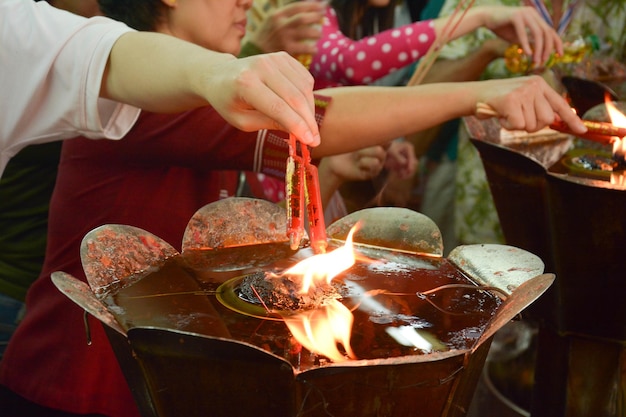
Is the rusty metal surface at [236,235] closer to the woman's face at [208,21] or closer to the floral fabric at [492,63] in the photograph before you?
Result: the woman's face at [208,21]

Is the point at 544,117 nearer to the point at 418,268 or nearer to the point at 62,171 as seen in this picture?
the point at 418,268

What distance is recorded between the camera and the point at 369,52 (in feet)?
10.6

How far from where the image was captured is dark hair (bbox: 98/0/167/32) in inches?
80.4

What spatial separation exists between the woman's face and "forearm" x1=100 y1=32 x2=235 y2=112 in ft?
1.70

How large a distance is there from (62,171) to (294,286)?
1044mm

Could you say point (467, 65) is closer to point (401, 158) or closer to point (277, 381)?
point (401, 158)

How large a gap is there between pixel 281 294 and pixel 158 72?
548mm

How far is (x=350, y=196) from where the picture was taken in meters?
3.74

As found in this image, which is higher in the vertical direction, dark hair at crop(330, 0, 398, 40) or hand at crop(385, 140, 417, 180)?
dark hair at crop(330, 0, 398, 40)

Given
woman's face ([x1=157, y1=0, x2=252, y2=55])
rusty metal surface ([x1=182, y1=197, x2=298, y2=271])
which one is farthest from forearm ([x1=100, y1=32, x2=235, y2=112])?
woman's face ([x1=157, y1=0, x2=252, y2=55])

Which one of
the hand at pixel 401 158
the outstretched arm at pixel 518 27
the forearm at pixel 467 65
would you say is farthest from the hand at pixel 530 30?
the hand at pixel 401 158

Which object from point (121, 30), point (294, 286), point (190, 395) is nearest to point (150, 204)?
point (121, 30)

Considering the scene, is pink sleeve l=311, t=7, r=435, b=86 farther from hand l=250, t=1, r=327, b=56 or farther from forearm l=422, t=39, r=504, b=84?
hand l=250, t=1, r=327, b=56

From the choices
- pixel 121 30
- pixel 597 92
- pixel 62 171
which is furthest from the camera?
pixel 597 92
